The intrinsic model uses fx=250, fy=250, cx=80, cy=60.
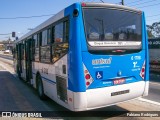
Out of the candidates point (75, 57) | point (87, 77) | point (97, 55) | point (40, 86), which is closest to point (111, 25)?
point (97, 55)

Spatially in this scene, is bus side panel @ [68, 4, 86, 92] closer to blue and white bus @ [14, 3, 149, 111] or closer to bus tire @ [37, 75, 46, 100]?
blue and white bus @ [14, 3, 149, 111]

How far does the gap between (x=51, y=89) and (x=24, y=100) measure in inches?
89.4

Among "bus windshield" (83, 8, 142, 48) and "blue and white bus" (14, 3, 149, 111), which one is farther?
"bus windshield" (83, 8, 142, 48)

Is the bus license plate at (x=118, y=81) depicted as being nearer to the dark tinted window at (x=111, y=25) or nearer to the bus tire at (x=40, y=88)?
the dark tinted window at (x=111, y=25)

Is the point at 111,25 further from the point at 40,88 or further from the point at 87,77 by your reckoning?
the point at 40,88

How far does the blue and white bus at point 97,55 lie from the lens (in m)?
6.31

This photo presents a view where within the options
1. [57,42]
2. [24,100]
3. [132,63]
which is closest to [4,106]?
[24,100]

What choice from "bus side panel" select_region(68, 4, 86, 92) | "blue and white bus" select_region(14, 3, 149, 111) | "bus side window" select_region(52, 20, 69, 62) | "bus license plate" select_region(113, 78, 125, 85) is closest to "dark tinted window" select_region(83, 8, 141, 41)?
"blue and white bus" select_region(14, 3, 149, 111)

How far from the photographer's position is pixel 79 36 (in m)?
6.29

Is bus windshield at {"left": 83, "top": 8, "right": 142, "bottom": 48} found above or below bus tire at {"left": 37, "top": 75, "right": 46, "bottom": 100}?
above

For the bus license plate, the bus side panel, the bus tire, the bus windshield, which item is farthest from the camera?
the bus tire

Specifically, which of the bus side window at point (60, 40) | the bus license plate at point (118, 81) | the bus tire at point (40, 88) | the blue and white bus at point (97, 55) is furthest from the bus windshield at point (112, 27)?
the bus tire at point (40, 88)

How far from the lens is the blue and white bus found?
6312 mm

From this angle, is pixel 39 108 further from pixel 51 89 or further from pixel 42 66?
pixel 42 66
